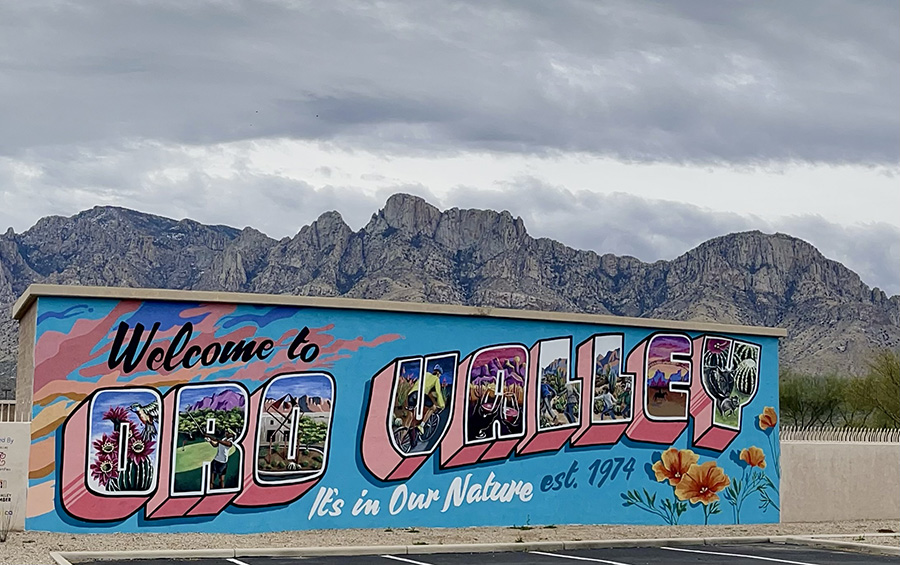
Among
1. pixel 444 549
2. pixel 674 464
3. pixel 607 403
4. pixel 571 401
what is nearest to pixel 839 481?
pixel 674 464

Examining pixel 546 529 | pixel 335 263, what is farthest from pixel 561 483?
pixel 335 263

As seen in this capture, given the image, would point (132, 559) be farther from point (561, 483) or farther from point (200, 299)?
point (561, 483)

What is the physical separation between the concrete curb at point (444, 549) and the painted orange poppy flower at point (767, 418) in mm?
3241

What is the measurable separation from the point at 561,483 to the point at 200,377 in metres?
6.80

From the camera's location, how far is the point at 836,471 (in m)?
23.6

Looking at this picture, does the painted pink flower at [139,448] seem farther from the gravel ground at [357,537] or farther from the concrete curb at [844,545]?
the concrete curb at [844,545]

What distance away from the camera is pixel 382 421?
1911cm

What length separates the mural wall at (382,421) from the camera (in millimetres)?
17250

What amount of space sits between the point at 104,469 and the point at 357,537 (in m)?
4.02

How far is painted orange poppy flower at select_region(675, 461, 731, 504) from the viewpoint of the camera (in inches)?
856

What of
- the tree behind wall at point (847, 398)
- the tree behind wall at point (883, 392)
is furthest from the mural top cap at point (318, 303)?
the tree behind wall at point (883, 392)

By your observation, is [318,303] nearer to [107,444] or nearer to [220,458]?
[220,458]

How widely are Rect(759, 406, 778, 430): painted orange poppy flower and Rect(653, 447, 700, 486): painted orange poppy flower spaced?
67.7 inches

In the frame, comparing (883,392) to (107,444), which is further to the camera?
(883,392)
